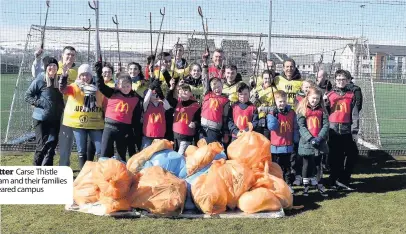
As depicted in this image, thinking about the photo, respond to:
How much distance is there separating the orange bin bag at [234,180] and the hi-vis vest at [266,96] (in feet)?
5.58

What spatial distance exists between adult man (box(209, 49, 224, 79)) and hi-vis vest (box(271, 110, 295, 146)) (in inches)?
60.5

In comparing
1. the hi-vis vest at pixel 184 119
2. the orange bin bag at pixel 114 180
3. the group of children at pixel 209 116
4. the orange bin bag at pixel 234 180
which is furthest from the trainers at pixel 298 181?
the orange bin bag at pixel 114 180

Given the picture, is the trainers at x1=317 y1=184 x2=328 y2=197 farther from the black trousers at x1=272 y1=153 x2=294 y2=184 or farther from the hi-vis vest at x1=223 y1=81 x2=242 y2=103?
the hi-vis vest at x1=223 y1=81 x2=242 y2=103

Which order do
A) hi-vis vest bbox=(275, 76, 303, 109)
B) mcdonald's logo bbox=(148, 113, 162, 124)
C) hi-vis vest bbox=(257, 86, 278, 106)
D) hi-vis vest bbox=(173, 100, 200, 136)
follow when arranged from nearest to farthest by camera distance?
mcdonald's logo bbox=(148, 113, 162, 124), hi-vis vest bbox=(173, 100, 200, 136), hi-vis vest bbox=(257, 86, 278, 106), hi-vis vest bbox=(275, 76, 303, 109)

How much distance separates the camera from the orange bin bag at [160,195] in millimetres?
4883

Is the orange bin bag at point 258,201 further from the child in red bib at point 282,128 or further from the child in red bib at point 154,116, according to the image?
the child in red bib at point 154,116

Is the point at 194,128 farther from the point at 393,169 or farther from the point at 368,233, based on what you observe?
the point at 393,169

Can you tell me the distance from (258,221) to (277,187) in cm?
58

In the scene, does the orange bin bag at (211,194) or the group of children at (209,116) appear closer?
the orange bin bag at (211,194)

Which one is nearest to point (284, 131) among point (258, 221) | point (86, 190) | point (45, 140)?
point (258, 221)

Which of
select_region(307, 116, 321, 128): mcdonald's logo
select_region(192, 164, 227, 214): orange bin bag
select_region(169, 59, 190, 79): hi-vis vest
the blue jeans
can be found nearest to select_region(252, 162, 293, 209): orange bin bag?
select_region(192, 164, 227, 214): orange bin bag

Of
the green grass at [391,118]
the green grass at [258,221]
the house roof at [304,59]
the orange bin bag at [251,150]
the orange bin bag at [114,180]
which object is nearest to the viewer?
the green grass at [258,221]

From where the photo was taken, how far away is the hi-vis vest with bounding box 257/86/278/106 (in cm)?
664

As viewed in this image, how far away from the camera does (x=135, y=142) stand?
21.2ft
